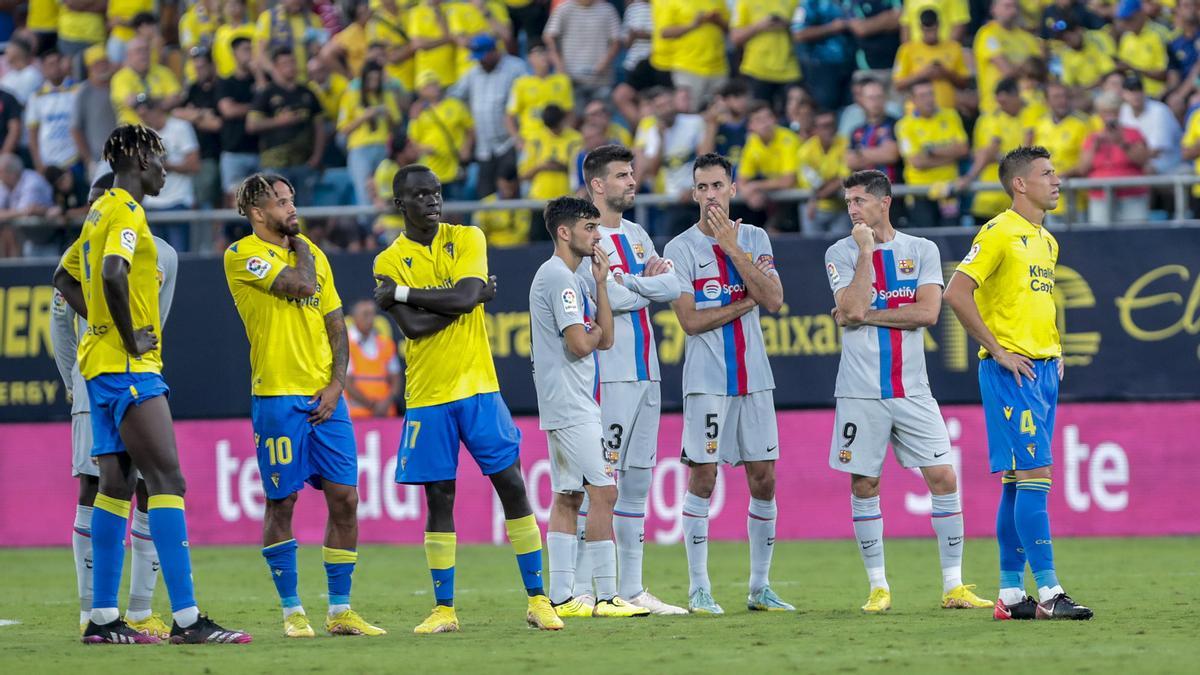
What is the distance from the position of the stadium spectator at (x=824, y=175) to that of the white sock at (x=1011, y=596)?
7.70 meters

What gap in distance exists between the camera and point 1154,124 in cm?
1661

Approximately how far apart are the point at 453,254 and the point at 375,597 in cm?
367

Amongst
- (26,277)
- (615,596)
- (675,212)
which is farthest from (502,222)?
(615,596)

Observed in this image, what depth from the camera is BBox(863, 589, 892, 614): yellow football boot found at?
10.1 m

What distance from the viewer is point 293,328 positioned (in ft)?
30.2

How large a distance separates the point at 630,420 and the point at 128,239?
339cm

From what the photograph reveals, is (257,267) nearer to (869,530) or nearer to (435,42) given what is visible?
(869,530)

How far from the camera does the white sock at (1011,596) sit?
9336 millimetres

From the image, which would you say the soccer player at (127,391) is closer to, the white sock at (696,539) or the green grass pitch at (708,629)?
the green grass pitch at (708,629)

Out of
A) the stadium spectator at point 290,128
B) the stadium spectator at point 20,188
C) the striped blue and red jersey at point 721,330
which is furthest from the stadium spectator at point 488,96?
the striped blue and red jersey at point 721,330

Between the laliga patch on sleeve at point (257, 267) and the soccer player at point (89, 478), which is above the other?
the laliga patch on sleeve at point (257, 267)

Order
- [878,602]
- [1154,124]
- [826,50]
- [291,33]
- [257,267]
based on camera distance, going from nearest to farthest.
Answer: [257,267]
[878,602]
[1154,124]
[826,50]
[291,33]

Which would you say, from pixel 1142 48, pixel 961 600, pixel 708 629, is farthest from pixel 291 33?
pixel 708 629

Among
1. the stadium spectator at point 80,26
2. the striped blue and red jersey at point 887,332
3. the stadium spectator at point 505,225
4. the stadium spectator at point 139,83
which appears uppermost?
the stadium spectator at point 80,26
